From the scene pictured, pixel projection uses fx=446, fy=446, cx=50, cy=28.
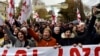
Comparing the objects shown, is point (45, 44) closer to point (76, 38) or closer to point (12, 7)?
point (76, 38)

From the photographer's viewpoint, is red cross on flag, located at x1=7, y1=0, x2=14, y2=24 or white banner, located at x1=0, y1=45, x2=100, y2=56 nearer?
white banner, located at x1=0, y1=45, x2=100, y2=56

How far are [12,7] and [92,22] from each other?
333 cm

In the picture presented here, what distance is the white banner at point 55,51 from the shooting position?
1047 cm

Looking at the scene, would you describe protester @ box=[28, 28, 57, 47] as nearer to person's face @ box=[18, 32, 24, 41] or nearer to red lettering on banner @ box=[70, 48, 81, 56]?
person's face @ box=[18, 32, 24, 41]

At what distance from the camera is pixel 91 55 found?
34.4 feet

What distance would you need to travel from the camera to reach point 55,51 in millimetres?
10500

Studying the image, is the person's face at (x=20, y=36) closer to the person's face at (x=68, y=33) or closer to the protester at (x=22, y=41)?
the protester at (x=22, y=41)

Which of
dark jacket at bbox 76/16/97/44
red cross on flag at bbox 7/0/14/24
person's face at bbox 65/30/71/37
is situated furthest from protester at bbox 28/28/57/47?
red cross on flag at bbox 7/0/14/24

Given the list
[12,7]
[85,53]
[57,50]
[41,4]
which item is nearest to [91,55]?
[85,53]

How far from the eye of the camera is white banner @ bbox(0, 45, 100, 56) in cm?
1047

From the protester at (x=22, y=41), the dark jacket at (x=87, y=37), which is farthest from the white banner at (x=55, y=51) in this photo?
the dark jacket at (x=87, y=37)

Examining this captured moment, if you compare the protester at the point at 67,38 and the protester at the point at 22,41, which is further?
the protester at the point at 67,38

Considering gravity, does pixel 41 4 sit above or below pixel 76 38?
below

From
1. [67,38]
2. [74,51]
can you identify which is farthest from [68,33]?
[74,51]
